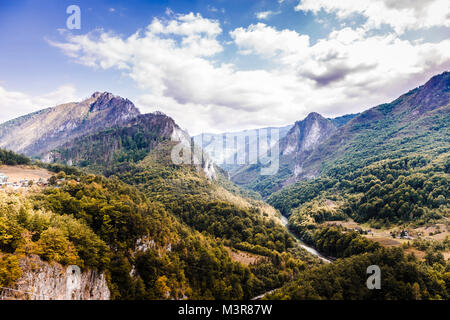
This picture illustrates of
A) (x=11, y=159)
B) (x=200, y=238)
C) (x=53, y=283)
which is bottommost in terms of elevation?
(x=200, y=238)

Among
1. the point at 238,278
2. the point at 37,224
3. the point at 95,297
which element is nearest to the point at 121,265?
the point at 95,297

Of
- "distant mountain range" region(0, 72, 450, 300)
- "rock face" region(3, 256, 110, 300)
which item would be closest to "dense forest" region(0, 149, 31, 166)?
"distant mountain range" region(0, 72, 450, 300)

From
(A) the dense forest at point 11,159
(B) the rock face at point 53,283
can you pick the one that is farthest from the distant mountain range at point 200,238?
(B) the rock face at point 53,283

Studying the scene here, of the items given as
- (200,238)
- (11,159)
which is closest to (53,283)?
(200,238)

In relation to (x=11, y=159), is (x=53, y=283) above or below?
below

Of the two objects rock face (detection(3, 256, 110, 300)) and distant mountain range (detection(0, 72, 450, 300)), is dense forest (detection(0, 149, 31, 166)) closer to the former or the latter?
distant mountain range (detection(0, 72, 450, 300))

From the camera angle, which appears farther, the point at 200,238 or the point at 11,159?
the point at 11,159

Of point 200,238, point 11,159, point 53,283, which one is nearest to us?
point 53,283

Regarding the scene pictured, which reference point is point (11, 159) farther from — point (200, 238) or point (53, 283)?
point (53, 283)

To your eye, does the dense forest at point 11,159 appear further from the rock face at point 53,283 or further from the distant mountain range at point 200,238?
the rock face at point 53,283
